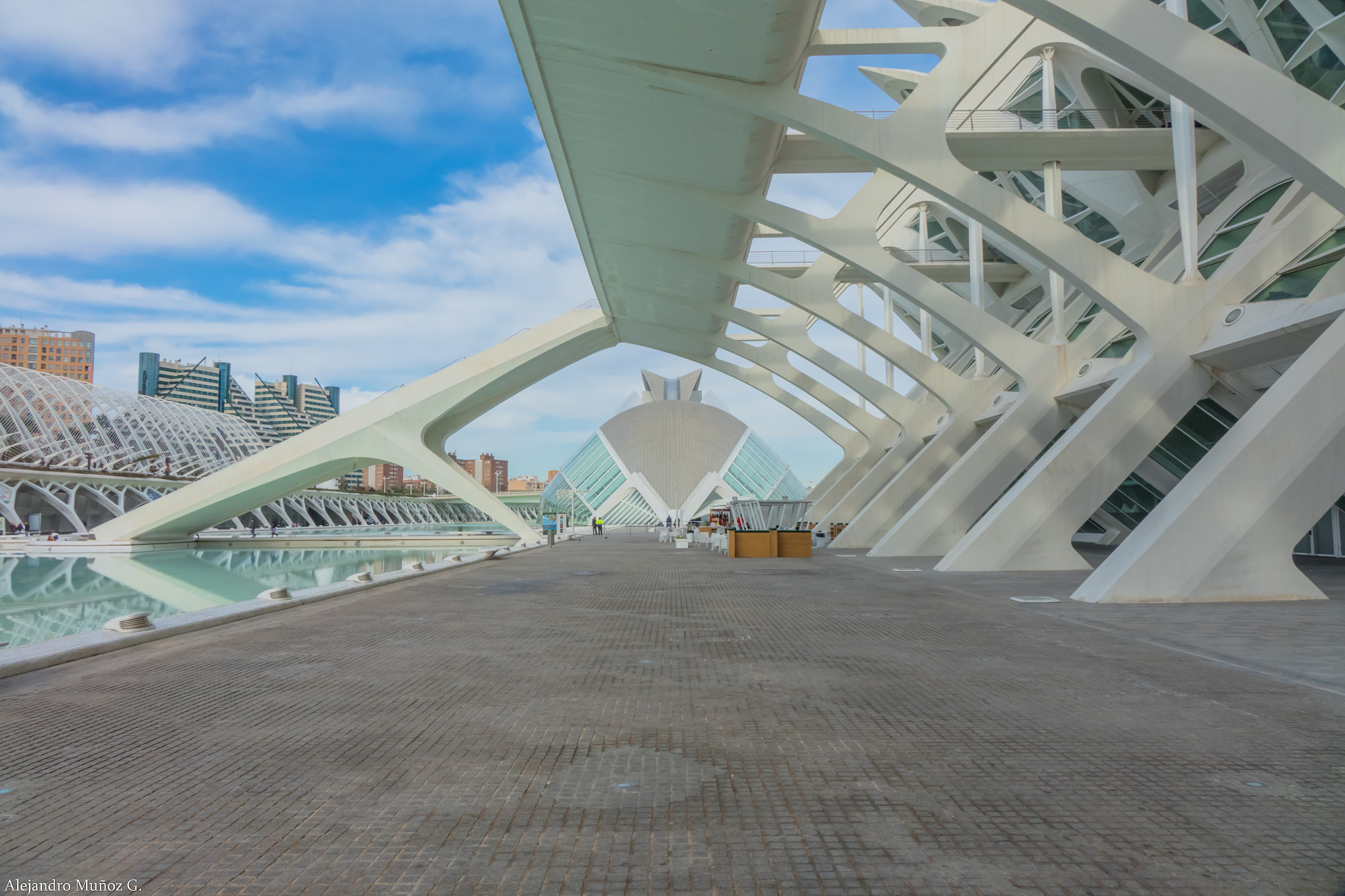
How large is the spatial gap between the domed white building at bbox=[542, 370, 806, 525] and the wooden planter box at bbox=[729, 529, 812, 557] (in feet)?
92.4

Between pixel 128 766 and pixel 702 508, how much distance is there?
44130 mm

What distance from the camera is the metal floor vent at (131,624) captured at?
248 inches

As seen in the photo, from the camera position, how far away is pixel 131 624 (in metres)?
6.34

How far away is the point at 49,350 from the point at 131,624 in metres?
132

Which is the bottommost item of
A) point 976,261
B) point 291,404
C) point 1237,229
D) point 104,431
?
point 1237,229

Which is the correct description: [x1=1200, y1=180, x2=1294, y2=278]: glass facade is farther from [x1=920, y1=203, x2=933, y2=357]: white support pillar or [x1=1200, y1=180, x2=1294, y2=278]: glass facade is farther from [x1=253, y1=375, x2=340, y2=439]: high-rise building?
[x1=253, y1=375, x2=340, y2=439]: high-rise building

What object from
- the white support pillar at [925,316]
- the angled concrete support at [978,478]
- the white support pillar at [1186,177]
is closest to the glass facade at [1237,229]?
the white support pillar at [1186,177]

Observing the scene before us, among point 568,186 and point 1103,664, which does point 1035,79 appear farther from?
point 1103,664

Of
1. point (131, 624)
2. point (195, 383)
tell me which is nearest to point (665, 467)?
point (131, 624)

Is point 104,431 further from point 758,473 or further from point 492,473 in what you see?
point 492,473

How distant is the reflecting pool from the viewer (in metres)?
10.1

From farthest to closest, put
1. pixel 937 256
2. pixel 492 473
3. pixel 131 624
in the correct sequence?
pixel 492 473 < pixel 937 256 < pixel 131 624

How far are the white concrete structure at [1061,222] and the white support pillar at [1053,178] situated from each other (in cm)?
7

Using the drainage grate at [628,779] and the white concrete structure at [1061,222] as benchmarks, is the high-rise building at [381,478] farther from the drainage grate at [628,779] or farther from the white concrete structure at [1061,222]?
the drainage grate at [628,779]
